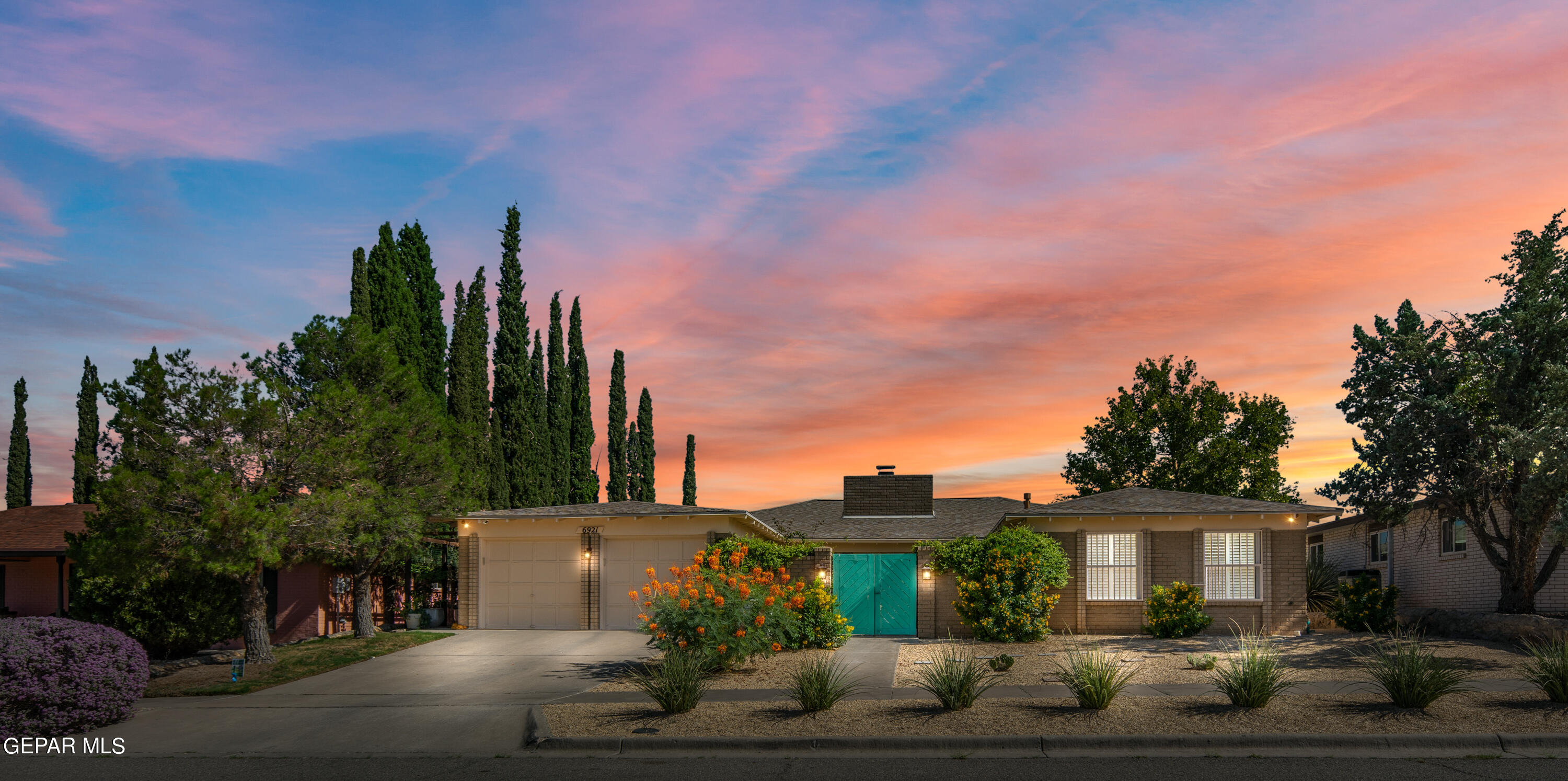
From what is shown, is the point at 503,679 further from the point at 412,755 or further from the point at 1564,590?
the point at 1564,590

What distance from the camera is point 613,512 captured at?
25.5m

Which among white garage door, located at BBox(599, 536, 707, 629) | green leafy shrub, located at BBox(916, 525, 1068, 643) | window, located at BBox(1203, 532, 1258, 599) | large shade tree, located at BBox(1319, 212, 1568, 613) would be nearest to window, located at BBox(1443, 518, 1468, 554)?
large shade tree, located at BBox(1319, 212, 1568, 613)

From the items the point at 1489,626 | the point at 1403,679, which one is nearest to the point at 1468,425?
the point at 1489,626

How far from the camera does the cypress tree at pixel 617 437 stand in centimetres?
4847

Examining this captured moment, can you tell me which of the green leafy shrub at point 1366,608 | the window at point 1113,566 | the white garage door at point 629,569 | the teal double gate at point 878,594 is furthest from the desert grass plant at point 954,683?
the green leafy shrub at point 1366,608

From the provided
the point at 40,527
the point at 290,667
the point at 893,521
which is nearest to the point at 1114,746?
the point at 290,667

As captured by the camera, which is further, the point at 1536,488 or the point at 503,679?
the point at 1536,488

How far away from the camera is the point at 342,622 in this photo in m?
26.3

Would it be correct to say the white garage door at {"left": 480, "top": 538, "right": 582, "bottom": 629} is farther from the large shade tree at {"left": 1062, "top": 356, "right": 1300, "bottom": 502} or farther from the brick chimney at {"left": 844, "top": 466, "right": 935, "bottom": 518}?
the large shade tree at {"left": 1062, "top": 356, "right": 1300, "bottom": 502}

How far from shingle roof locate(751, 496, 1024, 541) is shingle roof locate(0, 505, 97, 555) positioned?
19.5 meters

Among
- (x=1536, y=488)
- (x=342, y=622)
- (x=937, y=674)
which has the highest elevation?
(x=1536, y=488)

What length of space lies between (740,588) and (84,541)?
13.3 meters

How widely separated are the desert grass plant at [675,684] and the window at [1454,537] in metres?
25.9

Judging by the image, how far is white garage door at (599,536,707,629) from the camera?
82.7 feet
